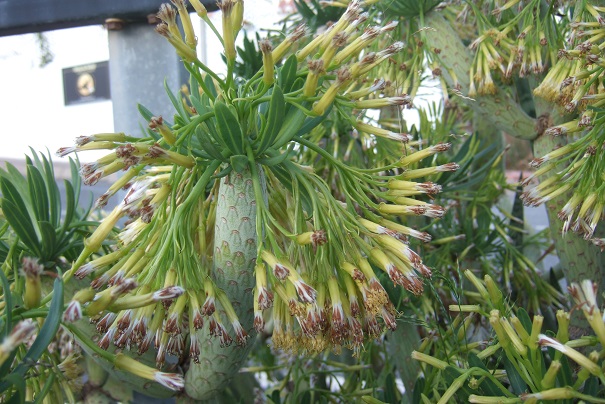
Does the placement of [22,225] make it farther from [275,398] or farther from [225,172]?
[275,398]

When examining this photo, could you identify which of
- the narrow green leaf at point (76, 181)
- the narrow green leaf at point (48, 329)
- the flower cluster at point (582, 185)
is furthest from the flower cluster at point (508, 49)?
the narrow green leaf at point (48, 329)

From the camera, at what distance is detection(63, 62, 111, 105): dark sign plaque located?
121 centimetres

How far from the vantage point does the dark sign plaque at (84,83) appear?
121cm

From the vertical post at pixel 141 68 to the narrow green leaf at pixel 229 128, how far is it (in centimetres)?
38

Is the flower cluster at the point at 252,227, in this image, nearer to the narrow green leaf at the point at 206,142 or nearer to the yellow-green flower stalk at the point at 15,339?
the narrow green leaf at the point at 206,142

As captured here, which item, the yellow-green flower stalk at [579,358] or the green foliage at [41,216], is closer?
the yellow-green flower stalk at [579,358]

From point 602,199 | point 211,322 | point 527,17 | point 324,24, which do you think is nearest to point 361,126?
point 211,322

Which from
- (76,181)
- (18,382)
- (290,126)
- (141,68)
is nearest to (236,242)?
(290,126)

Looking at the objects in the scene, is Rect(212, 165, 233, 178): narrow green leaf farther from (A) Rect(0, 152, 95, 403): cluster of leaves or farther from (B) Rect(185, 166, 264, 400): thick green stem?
(A) Rect(0, 152, 95, 403): cluster of leaves

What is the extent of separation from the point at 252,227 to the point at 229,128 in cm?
10

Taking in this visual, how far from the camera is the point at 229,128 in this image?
58 cm

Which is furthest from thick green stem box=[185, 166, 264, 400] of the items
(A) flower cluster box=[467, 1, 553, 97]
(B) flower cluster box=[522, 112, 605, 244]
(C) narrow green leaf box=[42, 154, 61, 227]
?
(A) flower cluster box=[467, 1, 553, 97]

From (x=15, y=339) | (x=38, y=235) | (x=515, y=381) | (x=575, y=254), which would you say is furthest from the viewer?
(x=575, y=254)

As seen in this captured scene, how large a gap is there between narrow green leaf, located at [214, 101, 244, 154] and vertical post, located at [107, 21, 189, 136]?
38 centimetres
